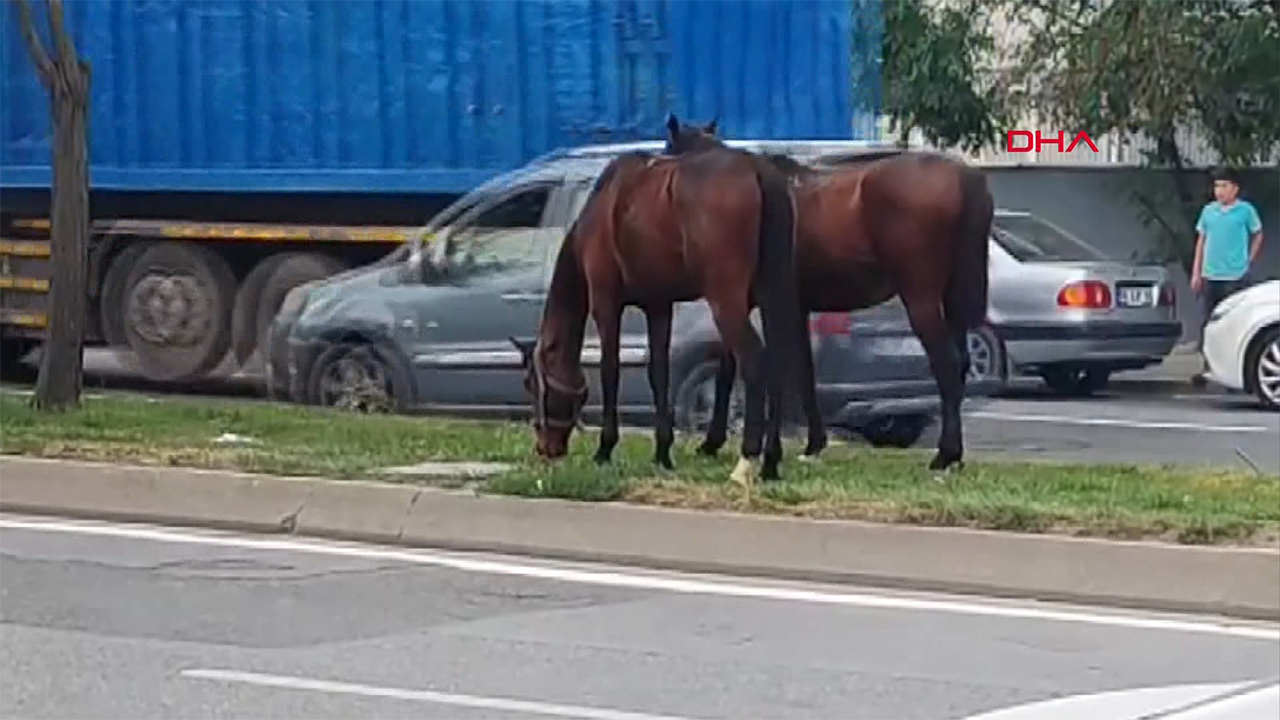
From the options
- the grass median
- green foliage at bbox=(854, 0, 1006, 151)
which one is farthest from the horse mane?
green foliage at bbox=(854, 0, 1006, 151)

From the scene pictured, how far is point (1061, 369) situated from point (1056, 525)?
1026 cm

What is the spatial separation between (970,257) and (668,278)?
1504mm

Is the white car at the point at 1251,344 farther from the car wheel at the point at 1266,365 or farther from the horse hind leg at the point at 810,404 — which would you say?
the horse hind leg at the point at 810,404

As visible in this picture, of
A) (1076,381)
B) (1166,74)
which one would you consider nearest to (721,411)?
(1076,381)

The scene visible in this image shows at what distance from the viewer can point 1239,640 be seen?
9.55 metres

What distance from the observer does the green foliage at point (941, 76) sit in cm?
2570

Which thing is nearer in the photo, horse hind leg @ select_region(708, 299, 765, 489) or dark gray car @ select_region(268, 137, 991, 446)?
horse hind leg @ select_region(708, 299, 765, 489)

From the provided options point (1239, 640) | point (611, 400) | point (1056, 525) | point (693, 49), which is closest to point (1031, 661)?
point (1239, 640)

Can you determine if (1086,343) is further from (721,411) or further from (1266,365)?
(721,411)

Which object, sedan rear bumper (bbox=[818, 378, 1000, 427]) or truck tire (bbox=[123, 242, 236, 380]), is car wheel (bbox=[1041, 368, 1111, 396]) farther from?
truck tire (bbox=[123, 242, 236, 380])

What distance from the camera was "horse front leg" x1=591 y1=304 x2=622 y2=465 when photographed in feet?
42.2

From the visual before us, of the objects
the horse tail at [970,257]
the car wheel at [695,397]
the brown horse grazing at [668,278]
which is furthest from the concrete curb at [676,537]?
the car wheel at [695,397]

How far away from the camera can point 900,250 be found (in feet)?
42.8

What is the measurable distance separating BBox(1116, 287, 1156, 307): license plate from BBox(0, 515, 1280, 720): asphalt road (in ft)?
33.0
